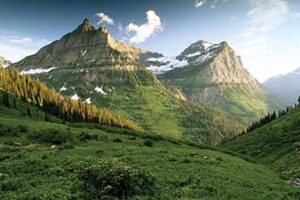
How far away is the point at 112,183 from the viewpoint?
82.0 ft

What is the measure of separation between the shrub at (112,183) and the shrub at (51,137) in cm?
3985

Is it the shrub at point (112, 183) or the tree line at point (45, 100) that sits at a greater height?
the shrub at point (112, 183)

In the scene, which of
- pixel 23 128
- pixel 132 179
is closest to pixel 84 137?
pixel 23 128

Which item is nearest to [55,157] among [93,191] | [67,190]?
[67,190]

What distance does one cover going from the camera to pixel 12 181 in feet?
101

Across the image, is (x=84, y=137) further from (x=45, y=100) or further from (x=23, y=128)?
(x=45, y=100)

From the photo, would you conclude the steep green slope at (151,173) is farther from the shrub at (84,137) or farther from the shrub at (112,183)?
the shrub at (84,137)

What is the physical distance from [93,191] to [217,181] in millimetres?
14566

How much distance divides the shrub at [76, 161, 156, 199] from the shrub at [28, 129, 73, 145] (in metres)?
39.8

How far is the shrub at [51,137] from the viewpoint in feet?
216

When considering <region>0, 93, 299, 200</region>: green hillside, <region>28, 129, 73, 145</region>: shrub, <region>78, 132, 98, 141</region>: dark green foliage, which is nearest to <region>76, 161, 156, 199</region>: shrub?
<region>0, 93, 299, 200</region>: green hillside

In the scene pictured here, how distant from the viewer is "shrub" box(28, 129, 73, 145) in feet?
216

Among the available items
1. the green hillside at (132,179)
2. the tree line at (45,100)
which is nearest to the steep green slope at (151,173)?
the green hillside at (132,179)

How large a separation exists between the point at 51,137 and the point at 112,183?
44.9 metres
